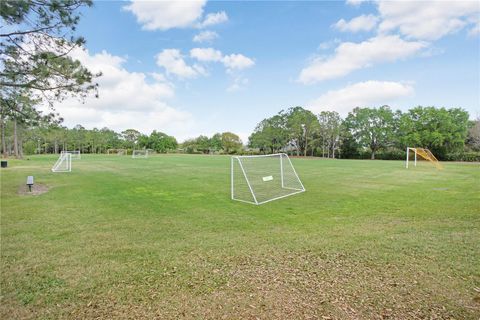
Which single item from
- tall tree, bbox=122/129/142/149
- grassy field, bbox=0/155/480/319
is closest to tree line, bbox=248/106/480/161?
grassy field, bbox=0/155/480/319

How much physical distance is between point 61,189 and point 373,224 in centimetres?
1206

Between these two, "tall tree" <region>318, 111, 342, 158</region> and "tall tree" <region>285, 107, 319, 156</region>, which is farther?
"tall tree" <region>285, 107, 319, 156</region>

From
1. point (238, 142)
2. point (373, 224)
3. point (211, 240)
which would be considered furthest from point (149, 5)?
point (238, 142)

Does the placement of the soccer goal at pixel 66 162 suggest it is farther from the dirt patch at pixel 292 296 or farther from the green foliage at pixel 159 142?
the green foliage at pixel 159 142

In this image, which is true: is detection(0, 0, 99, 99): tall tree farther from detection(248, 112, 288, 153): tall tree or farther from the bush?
detection(248, 112, 288, 153): tall tree

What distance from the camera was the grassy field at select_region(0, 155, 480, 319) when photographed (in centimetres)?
271

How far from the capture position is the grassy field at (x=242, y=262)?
8.87 feet

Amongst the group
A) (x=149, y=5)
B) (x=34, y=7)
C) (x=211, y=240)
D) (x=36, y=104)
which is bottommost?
(x=211, y=240)

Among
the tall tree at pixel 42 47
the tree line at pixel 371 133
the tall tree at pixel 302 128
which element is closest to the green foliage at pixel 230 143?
the tree line at pixel 371 133

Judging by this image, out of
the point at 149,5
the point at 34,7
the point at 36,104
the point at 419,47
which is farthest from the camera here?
the point at 419,47

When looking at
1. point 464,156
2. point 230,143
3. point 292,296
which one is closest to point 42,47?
point 292,296

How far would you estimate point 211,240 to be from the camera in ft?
15.7

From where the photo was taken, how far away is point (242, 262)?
3.81 m

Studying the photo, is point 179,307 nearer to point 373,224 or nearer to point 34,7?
point 373,224
